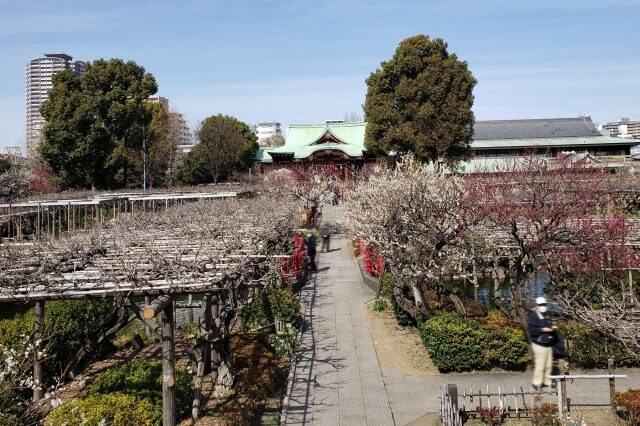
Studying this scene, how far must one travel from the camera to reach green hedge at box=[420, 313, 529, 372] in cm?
1316

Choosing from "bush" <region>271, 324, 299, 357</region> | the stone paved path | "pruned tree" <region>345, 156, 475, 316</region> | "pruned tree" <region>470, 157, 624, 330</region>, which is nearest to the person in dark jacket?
the stone paved path

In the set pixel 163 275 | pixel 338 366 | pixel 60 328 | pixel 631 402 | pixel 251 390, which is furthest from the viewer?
pixel 60 328

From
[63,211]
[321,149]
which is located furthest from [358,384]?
[321,149]

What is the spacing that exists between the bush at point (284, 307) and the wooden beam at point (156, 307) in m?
6.97

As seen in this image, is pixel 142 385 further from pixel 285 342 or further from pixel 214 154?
pixel 214 154

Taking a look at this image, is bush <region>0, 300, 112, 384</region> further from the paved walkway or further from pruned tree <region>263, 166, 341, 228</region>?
pruned tree <region>263, 166, 341, 228</region>

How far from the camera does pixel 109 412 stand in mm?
9414

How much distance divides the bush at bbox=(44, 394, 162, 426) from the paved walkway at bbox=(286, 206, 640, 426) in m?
2.67

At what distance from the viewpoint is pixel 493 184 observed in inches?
759

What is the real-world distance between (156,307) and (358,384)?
5851 mm

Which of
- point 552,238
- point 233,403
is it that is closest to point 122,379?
point 233,403

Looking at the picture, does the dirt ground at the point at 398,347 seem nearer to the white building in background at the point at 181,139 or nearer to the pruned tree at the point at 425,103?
the pruned tree at the point at 425,103

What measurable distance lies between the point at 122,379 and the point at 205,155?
1529 inches

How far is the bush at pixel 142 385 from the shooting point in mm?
10906
